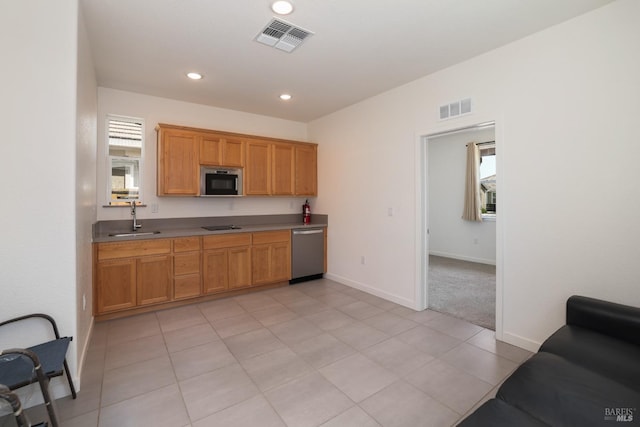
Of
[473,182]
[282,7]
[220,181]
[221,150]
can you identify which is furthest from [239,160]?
[473,182]

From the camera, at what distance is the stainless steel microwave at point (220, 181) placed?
4.07 meters

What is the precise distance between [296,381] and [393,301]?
1996mm

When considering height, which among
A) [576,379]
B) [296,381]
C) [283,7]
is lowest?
[296,381]

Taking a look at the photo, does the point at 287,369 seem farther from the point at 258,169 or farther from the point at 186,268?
the point at 258,169

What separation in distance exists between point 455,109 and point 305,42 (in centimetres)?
168

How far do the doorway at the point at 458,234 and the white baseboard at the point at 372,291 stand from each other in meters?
0.30

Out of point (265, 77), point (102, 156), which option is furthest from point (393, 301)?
point (102, 156)

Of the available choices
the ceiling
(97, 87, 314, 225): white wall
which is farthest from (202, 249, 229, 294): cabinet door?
the ceiling

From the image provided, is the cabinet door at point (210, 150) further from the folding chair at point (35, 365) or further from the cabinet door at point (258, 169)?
the folding chair at point (35, 365)

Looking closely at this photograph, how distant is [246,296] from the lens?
13.5 ft

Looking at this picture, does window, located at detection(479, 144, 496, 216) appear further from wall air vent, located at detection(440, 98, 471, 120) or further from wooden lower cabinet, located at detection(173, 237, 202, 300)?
wooden lower cabinet, located at detection(173, 237, 202, 300)

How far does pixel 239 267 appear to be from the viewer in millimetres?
4074

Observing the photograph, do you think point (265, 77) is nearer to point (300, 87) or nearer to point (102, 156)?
point (300, 87)

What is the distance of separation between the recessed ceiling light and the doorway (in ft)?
10.2
